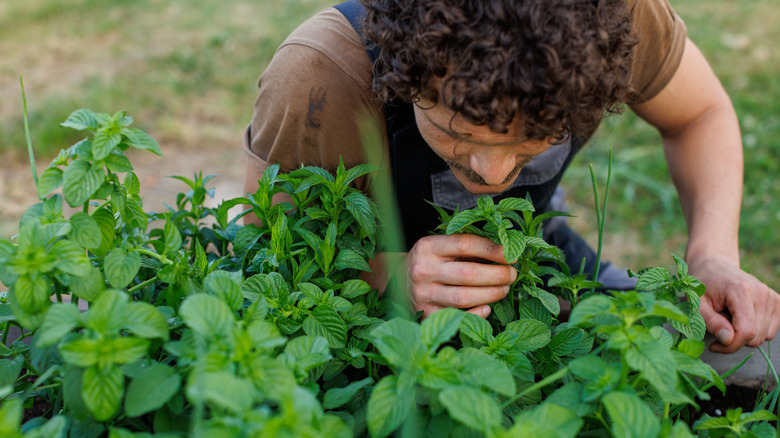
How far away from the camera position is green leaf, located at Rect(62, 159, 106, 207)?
0.79 meters

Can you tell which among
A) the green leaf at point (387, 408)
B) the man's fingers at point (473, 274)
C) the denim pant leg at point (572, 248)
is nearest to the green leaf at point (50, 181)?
the green leaf at point (387, 408)

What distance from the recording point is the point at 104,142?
32.5 inches

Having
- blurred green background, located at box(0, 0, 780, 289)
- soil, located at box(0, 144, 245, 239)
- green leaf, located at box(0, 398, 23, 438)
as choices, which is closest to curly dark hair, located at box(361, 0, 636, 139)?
green leaf, located at box(0, 398, 23, 438)

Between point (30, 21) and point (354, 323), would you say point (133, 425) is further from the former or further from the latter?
point (30, 21)

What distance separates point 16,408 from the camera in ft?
2.01

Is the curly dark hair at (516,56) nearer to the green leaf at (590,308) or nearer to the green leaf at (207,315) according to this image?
the green leaf at (590,308)

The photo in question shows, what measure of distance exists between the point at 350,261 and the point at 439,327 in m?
0.29

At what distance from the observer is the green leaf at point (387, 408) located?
26.7 inches

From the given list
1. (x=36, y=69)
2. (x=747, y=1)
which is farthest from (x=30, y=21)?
(x=747, y=1)

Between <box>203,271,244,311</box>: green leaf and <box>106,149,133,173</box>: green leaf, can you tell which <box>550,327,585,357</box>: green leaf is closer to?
<box>203,271,244,311</box>: green leaf

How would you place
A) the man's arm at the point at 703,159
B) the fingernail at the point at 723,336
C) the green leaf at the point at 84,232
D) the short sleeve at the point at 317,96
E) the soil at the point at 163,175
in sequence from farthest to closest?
the soil at the point at 163,175
the man's arm at the point at 703,159
the short sleeve at the point at 317,96
the fingernail at the point at 723,336
the green leaf at the point at 84,232

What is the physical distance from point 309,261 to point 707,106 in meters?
1.31

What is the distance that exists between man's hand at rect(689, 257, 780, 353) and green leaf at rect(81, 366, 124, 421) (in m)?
1.07

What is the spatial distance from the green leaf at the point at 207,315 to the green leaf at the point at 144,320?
0.16 ft
